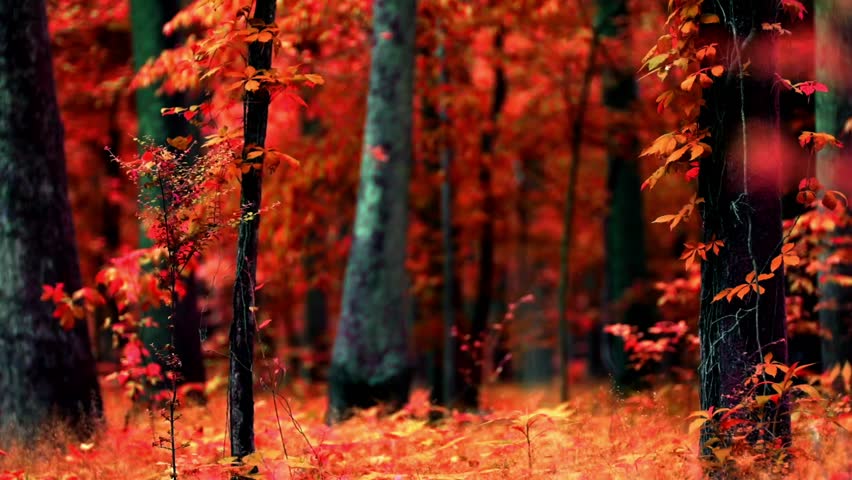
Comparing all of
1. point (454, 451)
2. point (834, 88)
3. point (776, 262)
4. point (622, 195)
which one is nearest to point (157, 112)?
point (454, 451)

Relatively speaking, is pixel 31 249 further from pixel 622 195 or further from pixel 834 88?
pixel 622 195

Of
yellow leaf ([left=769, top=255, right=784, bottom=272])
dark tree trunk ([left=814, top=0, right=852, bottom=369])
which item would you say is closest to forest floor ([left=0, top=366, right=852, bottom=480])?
yellow leaf ([left=769, top=255, right=784, bottom=272])

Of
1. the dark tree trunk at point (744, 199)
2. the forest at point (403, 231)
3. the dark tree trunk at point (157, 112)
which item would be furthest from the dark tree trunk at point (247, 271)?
the dark tree trunk at point (157, 112)

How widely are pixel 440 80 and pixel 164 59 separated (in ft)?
22.3

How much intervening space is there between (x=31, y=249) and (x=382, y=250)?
3.73 metres

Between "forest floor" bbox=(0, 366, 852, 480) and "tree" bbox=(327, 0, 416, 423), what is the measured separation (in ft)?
4.10

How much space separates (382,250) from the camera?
9.84 metres

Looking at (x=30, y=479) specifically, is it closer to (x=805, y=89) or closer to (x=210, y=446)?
(x=210, y=446)

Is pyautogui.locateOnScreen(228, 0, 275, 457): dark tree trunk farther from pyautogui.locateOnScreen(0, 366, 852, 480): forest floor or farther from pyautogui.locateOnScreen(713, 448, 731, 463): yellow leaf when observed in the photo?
pyautogui.locateOnScreen(713, 448, 731, 463): yellow leaf

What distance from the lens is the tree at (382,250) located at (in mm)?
9656

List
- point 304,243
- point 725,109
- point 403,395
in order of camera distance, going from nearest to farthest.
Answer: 1. point 725,109
2. point 403,395
3. point 304,243

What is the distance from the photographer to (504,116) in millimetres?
15805

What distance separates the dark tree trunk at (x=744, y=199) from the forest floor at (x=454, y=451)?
45 centimetres

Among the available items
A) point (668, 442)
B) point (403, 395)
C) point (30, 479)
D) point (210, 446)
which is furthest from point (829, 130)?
point (30, 479)
